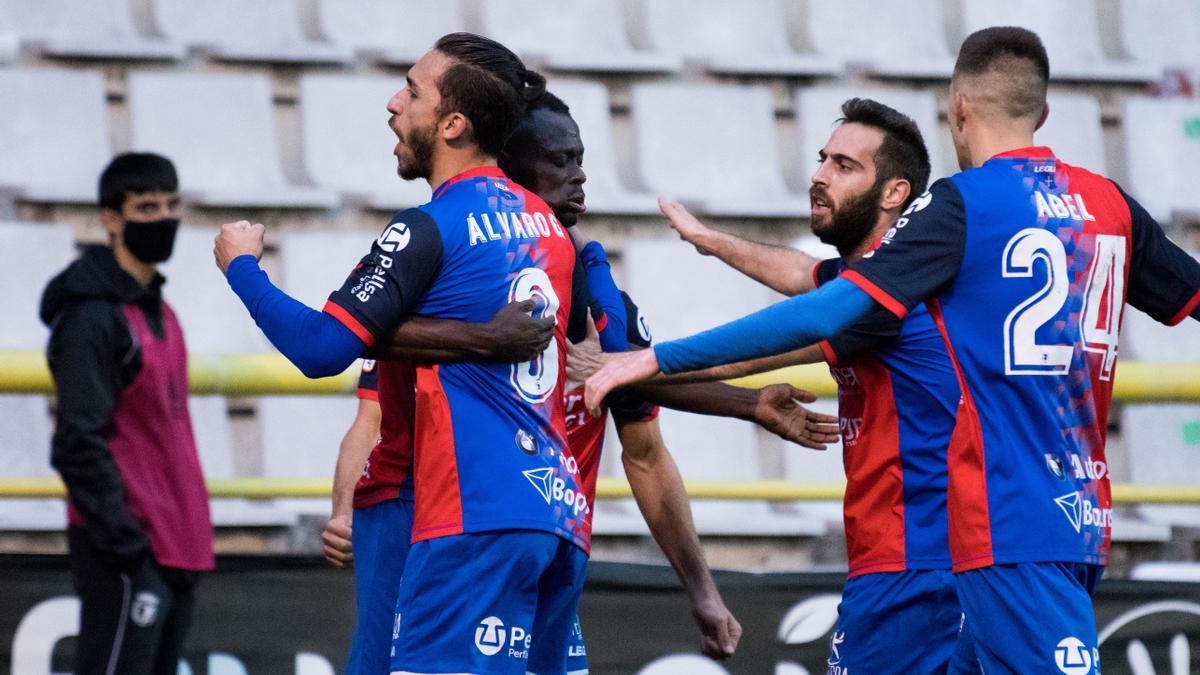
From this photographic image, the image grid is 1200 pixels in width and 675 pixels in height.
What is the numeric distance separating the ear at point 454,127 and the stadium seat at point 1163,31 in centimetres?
643

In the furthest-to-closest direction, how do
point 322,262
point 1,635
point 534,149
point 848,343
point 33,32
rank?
point 33,32 → point 322,262 → point 1,635 → point 534,149 → point 848,343

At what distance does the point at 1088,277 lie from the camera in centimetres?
354

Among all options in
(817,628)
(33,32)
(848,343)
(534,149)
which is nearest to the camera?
(848,343)

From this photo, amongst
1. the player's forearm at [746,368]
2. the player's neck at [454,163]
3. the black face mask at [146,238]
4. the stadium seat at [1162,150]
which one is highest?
the stadium seat at [1162,150]

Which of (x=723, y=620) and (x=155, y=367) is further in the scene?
(x=155, y=367)

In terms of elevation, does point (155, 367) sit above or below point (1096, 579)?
above

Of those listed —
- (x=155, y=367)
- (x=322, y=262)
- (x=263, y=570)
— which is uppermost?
(x=322, y=262)

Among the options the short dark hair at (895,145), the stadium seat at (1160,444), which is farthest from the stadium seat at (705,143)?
the short dark hair at (895,145)

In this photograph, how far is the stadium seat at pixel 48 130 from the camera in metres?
7.34

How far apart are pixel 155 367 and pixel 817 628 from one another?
223 centimetres

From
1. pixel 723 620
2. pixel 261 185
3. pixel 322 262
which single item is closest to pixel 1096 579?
pixel 723 620

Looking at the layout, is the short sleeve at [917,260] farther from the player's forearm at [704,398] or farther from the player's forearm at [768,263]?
the player's forearm at [768,263]

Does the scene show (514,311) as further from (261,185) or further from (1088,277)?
(261,185)

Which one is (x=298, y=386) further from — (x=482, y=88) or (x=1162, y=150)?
(x=1162, y=150)
